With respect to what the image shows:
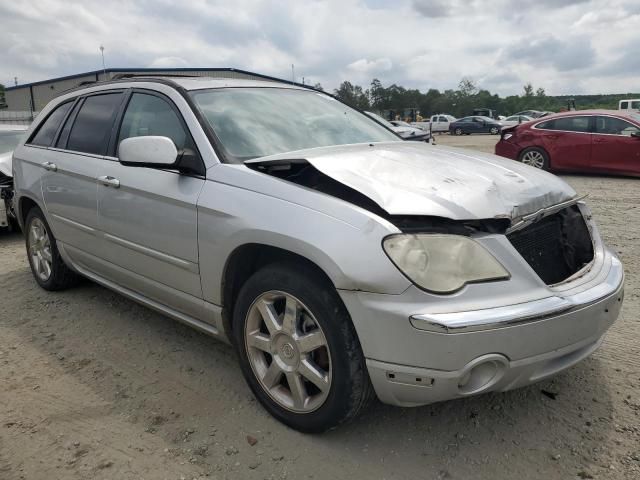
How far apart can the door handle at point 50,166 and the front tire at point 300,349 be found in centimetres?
230

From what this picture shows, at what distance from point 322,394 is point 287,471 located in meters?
0.35

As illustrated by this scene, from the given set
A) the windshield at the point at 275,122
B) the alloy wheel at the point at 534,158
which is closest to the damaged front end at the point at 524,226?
the windshield at the point at 275,122

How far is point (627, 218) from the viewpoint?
670cm

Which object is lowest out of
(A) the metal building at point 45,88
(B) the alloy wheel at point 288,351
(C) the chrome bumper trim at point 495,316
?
(B) the alloy wheel at point 288,351

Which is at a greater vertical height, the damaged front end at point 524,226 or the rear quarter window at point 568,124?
the rear quarter window at point 568,124

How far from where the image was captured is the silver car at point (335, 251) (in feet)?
6.86

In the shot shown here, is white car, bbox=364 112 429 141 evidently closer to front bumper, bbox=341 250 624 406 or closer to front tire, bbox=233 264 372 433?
front tire, bbox=233 264 372 433

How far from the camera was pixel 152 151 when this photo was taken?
2789mm

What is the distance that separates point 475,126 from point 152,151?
3994 cm

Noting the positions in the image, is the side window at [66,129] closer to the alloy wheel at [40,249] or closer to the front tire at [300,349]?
the alloy wheel at [40,249]

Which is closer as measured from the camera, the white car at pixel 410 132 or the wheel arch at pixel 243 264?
the wheel arch at pixel 243 264

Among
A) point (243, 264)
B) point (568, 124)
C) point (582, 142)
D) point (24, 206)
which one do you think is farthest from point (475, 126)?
point (243, 264)

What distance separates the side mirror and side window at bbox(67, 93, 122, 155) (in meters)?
0.96

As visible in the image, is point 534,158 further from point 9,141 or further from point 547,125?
point 9,141
